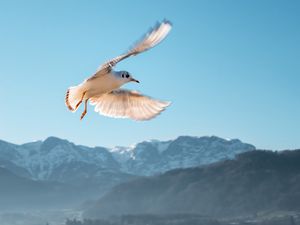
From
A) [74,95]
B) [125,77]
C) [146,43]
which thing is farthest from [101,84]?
[146,43]

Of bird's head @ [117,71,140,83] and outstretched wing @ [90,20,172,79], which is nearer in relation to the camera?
outstretched wing @ [90,20,172,79]

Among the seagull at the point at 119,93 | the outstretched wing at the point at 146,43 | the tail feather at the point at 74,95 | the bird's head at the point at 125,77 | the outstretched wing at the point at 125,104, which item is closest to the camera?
the outstretched wing at the point at 146,43

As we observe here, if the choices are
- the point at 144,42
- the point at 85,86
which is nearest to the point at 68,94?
the point at 85,86

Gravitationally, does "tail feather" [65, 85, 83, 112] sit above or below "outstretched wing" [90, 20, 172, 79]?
below

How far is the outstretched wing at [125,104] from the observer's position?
21.6 meters

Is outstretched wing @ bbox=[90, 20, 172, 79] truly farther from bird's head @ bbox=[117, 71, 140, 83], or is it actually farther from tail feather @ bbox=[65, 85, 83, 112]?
tail feather @ bbox=[65, 85, 83, 112]

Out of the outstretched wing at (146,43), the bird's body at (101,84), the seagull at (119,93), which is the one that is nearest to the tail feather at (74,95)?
the seagull at (119,93)

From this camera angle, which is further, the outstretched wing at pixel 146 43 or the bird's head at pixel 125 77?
the bird's head at pixel 125 77

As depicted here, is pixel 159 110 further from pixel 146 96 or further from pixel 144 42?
pixel 144 42

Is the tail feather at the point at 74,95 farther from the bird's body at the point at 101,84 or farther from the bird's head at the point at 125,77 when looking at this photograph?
the bird's head at the point at 125,77

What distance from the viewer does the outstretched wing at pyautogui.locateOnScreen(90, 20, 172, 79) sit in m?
15.2

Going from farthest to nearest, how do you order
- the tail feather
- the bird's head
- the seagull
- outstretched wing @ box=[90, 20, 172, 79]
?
the tail feather
the bird's head
the seagull
outstretched wing @ box=[90, 20, 172, 79]

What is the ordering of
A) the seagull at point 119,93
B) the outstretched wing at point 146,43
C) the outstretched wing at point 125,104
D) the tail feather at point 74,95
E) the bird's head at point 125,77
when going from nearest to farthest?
the outstretched wing at point 146,43 < the seagull at point 119,93 < the bird's head at point 125,77 < the tail feather at point 74,95 < the outstretched wing at point 125,104

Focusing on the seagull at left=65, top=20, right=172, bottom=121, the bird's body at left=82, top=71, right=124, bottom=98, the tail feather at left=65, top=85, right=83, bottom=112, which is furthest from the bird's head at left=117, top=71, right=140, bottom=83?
the tail feather at left=65, top=85, right=83, bottom=112
